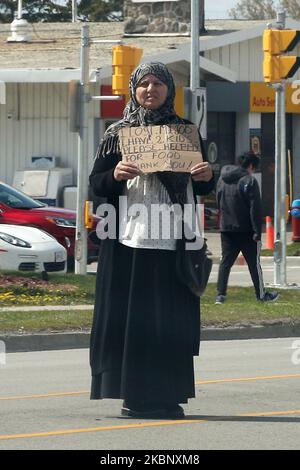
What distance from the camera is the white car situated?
19531mm

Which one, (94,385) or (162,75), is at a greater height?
(162,75)

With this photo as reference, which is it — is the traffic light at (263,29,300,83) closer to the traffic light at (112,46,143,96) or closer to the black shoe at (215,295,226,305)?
the black shoe at (215,295,226,305)

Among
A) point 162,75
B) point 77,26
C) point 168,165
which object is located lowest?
point 168,165

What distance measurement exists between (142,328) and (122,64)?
13.2 meters

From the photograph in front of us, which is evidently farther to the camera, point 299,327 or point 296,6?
point 296,6

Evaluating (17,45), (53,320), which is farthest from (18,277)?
(17,45)

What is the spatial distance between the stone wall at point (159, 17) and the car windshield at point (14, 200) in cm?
1513

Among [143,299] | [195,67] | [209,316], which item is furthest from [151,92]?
[195,67]

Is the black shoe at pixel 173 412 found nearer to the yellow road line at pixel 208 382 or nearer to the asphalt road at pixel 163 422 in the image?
the asphalt road at pixel 163 422

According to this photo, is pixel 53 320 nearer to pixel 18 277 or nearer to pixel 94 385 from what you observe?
pixel 18 277

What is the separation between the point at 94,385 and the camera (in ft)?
28.7

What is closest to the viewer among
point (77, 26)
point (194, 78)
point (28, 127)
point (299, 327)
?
point (299, 327)

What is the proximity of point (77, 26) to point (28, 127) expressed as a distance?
921 cm

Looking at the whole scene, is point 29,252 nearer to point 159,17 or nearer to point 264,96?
point 264,96
